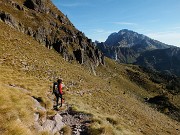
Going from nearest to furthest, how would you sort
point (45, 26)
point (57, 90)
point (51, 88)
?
point (57, 90), point (51, 88), point (45, 26)

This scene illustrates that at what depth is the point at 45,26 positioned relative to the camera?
98625 millimetres

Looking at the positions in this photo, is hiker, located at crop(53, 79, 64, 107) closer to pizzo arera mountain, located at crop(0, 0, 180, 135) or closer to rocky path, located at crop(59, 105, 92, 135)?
pizzo arera mountain, located at crop(0, 0, 180, 135)

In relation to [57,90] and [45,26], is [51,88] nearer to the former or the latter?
[57,90]

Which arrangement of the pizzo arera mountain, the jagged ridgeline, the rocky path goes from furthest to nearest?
the jagged ridgeline → the rocky path → the pizzo arera mountain

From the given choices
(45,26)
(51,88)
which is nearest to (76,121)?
(51,88)

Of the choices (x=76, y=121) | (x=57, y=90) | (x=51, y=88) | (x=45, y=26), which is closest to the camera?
(x=76, y=121)

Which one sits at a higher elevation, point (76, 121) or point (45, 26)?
point (45, 26)

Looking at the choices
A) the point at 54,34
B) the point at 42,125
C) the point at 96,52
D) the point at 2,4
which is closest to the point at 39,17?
the point at 54,34

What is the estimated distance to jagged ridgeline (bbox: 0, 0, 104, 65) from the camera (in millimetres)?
86375

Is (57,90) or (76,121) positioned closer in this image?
(76,121)

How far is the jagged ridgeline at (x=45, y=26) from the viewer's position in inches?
3401

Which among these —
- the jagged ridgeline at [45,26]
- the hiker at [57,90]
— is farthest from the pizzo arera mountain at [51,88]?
the hiker at [57,90]

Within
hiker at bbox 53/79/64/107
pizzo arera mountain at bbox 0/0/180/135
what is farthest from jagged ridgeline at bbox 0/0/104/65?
hiker at bbox 53/79/64/107

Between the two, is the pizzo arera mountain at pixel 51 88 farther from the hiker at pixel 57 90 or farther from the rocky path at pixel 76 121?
the hiker at pixel 57 90
